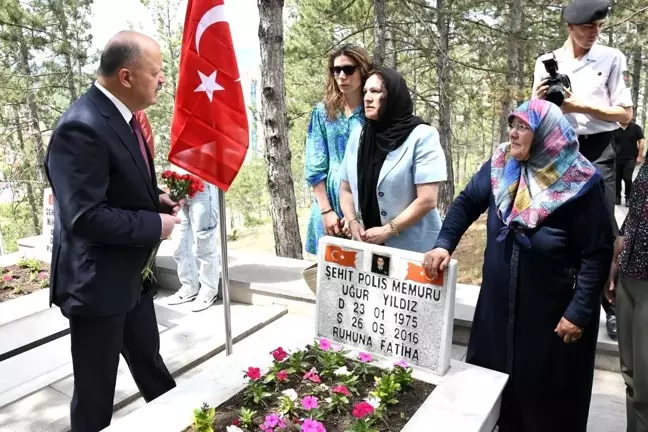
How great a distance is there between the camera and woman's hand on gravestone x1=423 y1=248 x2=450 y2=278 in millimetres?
2119

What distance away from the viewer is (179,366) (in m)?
3.40

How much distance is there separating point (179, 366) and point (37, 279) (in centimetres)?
254

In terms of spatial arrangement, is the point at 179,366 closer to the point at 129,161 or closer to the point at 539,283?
the point at 129,161

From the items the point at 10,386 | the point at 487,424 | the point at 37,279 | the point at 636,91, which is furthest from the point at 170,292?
the point at 636,91

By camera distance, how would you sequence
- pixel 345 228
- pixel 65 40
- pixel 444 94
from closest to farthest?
pixel 345 228 < pixel 444 94 < pixel 65 40

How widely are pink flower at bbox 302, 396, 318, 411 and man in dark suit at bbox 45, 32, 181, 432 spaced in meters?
0.85

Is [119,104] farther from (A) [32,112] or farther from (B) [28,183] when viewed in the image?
(B) [28,183]

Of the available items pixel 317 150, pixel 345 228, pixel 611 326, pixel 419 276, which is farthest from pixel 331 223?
pixel 611 326

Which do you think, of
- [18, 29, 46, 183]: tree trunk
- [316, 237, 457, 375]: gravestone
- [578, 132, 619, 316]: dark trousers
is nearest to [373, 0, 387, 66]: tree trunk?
[578, 132, 619, 316]: dark trousers

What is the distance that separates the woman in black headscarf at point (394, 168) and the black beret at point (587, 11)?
0.93m

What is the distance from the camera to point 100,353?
2.13 meters

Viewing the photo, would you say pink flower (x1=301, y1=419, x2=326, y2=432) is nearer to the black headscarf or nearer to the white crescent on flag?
the black headscarf

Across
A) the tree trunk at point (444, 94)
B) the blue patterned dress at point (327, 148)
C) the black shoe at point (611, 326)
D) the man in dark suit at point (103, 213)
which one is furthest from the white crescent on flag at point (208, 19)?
the tree trunk at point (444, 94)

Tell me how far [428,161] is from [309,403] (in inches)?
54.1
